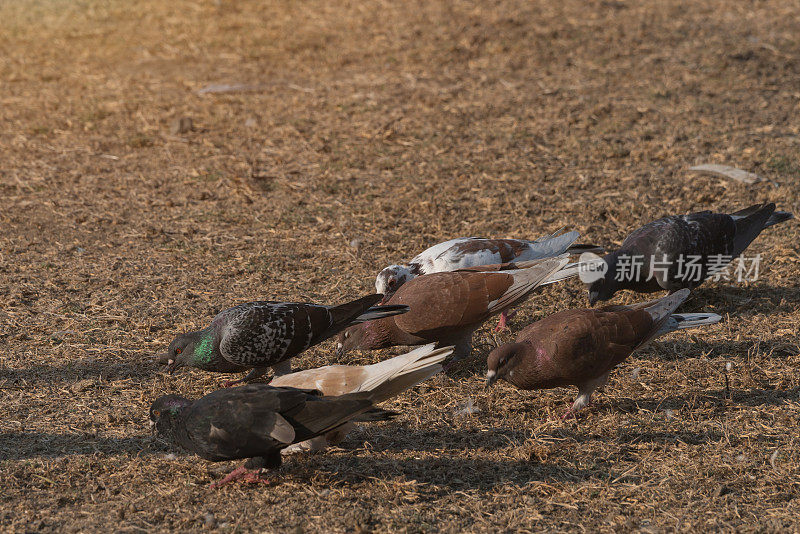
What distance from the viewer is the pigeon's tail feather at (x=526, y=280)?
550 centimetres

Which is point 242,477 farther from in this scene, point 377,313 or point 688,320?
point 688,320

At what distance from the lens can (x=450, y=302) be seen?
545 cm

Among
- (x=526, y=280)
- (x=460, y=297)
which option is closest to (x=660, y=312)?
(x=526, y=280)

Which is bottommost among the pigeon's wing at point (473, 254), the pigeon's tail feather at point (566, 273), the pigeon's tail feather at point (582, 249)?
the pigeon's tail feather at point (582, 249)

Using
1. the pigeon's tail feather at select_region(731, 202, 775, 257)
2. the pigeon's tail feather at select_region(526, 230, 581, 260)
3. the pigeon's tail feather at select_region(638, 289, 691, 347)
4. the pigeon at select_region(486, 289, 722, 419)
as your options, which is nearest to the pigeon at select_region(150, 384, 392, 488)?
the pigeon at select_region(486, 289, 722, 419)

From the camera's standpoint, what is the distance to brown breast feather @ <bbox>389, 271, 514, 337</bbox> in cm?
542

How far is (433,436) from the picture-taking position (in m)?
4.82

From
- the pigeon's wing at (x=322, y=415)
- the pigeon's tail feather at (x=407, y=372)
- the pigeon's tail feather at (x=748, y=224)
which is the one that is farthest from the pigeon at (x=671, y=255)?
the pigeon's wing at (x=322, y=415)

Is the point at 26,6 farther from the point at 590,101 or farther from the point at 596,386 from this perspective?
the point at 596,386

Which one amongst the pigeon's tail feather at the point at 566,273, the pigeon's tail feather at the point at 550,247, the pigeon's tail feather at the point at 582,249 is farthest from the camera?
the pigeon's tail feather at the point at 582,249

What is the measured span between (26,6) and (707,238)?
43.2ft

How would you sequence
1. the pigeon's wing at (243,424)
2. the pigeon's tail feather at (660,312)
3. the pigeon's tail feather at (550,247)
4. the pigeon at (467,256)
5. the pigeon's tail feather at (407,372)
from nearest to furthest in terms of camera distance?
the pigeon's wing at (243,424) → the pigeon's tail feather at (407,372) → the pigeon's tail feather at (660,312) → the pigeon at (467,256) → the pigeon's tail feather at (550,247)

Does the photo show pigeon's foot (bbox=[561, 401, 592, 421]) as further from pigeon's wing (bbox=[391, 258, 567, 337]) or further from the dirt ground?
pigeon's wing (bbox=[391, 258, 567, 337])

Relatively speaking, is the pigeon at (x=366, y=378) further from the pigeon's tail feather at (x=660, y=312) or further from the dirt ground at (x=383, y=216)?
Result: the pigeon's tail feather at (x=660, y=312)
